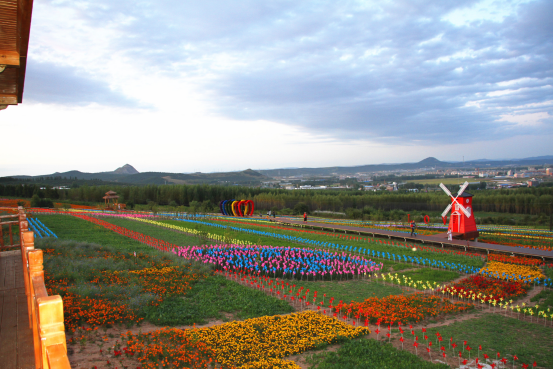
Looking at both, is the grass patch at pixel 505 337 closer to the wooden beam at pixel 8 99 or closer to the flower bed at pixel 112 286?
the flower bed at pixel 112 286

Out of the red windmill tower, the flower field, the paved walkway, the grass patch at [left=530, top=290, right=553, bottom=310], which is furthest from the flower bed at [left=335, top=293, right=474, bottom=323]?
the red windmill tower

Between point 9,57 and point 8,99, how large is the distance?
6.81 ft

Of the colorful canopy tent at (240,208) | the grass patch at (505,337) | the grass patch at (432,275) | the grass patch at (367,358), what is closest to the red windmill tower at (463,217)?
the grass patch at (432,275)

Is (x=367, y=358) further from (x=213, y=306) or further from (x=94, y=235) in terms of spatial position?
(x=94, y=235)

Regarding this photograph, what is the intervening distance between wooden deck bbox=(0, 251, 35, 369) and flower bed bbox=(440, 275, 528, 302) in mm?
10350

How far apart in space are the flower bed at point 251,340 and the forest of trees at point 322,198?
33.8 meters

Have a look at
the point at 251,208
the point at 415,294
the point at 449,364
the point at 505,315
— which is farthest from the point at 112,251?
the point at 251,208

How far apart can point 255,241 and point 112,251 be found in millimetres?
7715

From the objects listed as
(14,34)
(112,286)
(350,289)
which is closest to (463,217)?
(350,289)

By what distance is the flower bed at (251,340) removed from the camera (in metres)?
6.20

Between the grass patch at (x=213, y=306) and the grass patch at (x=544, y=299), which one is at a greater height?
the grass patch at (x=213, y=306)

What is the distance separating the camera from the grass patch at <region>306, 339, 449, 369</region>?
237 inches

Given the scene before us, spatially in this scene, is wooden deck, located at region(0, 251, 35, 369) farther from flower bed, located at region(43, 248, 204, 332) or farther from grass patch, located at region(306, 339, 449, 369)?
grass patch, located at region(306, 339, 449, 369)

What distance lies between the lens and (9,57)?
3381mm
